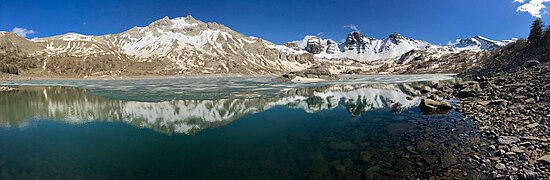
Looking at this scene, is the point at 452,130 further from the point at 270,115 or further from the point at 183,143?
the point at 183,143

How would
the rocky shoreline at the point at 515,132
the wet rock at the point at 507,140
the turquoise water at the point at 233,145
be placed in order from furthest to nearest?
the wet rock at the point at 507,140
the turquoise water at the point at 233,145
the rocky shoreline at the point at 515,132

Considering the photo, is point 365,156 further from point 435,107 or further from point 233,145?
point 435,107

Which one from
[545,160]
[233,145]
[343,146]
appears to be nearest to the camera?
[545,160]

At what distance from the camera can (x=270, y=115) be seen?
2453 cm

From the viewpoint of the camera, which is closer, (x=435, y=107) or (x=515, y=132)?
(x=515, y=132)

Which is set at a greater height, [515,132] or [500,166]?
[515,132]

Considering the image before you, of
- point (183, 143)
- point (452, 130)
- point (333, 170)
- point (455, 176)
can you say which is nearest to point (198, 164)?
point (183, 143)

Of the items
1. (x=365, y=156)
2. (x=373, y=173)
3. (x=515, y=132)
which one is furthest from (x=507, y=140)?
(x=373, y=173)

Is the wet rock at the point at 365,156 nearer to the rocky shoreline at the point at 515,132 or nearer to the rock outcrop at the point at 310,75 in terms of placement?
the rocky shoreline at the point at 515,132

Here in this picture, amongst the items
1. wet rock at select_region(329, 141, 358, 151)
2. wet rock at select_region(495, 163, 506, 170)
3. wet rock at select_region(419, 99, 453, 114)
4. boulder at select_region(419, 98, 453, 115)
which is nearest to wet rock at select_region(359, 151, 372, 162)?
wet rock at select_region(329, 141, 358, 151)

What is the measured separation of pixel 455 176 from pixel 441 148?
351 centimetres

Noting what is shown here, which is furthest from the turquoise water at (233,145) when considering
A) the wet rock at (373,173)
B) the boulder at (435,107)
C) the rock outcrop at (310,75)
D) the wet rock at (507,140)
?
the rock outcrop at (310,75)

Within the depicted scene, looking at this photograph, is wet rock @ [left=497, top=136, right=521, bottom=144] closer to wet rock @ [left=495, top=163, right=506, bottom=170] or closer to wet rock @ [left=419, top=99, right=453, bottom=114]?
wet rock @ [left=495, top=163, right=506, bottom=170]

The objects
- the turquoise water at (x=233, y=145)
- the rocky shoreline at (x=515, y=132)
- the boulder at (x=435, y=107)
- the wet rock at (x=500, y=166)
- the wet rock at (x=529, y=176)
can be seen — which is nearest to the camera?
the wet rock at (x=529, y=176)
